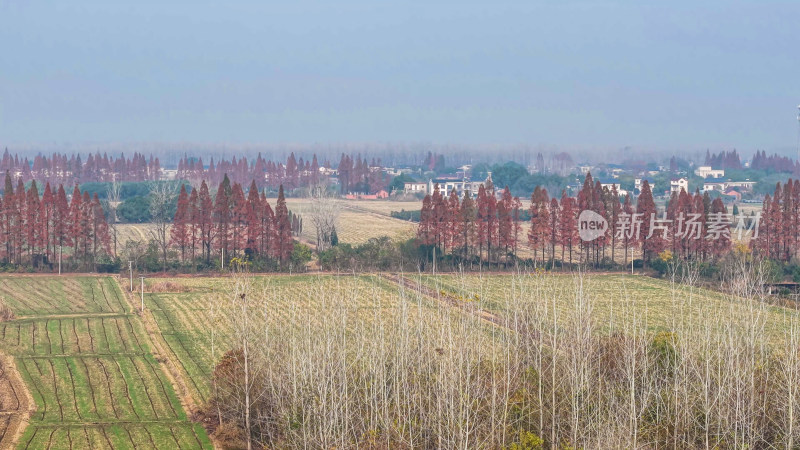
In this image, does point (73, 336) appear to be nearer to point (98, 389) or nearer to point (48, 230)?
point (98, 389)

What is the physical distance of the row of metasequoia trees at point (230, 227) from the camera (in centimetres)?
4753

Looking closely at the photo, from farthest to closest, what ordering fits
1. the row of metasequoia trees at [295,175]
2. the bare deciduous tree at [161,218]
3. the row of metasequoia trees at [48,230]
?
1. the row of metasequoia trees at [295,175]
2. the bare deciduous tree at [161,218]
3. the row of metasequoia trees at [48,230]

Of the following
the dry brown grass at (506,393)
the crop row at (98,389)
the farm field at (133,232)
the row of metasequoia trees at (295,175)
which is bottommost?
the crop row at (98,389)

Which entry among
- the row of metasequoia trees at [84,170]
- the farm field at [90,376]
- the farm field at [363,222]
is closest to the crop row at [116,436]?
the farm field at [90,376]

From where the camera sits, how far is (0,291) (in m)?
39.5

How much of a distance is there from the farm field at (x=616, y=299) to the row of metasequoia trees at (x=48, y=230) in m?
16.5

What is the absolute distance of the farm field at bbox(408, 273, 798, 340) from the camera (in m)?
26.7

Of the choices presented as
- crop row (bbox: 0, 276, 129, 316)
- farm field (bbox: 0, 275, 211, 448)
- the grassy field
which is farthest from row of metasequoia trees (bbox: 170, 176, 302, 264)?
farm field (bbox: 0, 275, 211, 448)

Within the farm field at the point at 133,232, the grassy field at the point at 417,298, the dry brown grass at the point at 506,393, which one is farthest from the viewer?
the farm field at the point at 133,232

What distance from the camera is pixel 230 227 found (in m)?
48.2

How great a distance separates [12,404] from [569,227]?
106 feet

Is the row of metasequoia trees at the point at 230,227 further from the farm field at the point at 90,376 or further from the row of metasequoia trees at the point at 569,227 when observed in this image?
the farm field at the point at 90,376

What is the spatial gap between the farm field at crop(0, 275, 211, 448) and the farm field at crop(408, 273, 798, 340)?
7952 millimetres

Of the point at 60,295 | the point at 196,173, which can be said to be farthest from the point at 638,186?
the point at 60,295
